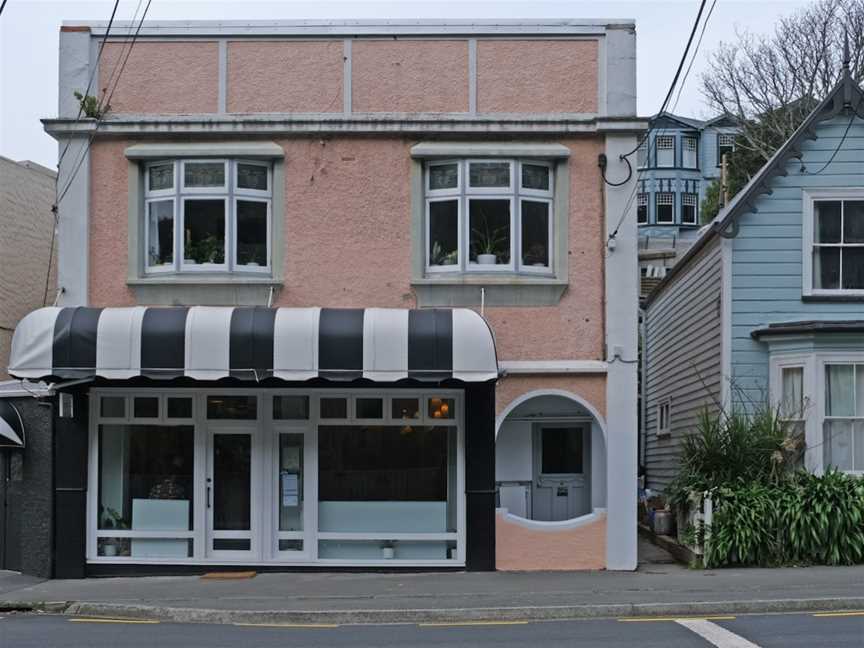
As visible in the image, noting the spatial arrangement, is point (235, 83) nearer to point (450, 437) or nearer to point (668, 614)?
point (450, 437)

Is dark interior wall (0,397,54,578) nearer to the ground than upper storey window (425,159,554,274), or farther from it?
nearer to the ground

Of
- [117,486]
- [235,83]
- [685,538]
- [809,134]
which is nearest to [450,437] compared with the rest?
[685,538]

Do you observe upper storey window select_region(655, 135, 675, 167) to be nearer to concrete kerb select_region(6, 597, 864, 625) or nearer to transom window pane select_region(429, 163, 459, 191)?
transom window pane select_region(429, 163, 459, 191)

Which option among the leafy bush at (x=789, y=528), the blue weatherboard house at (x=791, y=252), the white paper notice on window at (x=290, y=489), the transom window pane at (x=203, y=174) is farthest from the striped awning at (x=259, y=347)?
the blue weatherboard house at (x=791, y=252)

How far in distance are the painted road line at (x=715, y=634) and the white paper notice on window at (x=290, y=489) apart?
6279 mm

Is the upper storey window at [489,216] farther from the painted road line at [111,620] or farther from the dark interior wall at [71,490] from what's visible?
the painted road line at [111,620]

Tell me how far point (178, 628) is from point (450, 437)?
5.29 metres

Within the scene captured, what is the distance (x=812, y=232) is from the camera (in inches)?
732

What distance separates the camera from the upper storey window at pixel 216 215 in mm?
16875

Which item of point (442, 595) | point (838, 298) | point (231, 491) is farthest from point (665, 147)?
point (442, 595)

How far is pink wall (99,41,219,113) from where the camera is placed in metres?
17.0

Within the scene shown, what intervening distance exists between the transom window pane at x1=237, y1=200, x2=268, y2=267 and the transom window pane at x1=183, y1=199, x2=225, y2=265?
0.88 ft

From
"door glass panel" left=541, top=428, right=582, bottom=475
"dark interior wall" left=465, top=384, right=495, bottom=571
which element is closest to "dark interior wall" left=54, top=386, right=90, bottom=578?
"dark interior wall" left=465, top=384, right=495, bottom=571

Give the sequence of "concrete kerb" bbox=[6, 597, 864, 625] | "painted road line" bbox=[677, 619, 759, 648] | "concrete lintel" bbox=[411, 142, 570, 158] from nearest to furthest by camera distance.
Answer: "painted road line" bbox=[677, 619, 759, 648], "concrete kerb" bbox=[6, 597, 864, 625], "concrete lintel" bbox=[411, 142, 570, 158]
